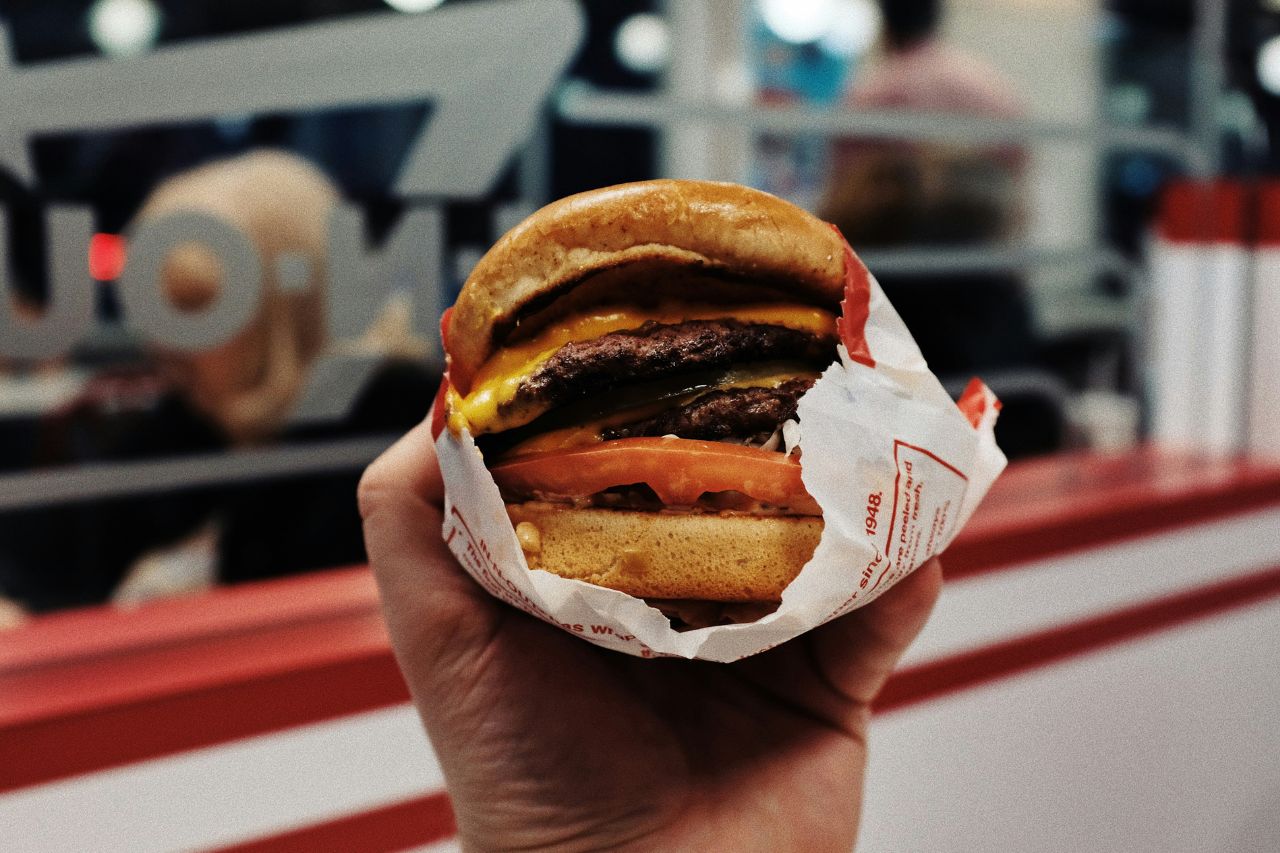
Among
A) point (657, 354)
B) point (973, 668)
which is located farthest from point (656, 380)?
point (973, 668)

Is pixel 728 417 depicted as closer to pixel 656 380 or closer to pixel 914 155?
pixel 656 380

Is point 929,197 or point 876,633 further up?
point 876,633

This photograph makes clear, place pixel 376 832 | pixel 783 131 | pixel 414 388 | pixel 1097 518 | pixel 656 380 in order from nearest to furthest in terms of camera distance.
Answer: pixel 656 380
pixel 376 832
pixel 414 388
pixel 1097 518
pixel 783 131

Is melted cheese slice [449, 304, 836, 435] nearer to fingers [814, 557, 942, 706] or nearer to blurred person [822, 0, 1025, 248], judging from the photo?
fingers [814, 557, 942, 706]

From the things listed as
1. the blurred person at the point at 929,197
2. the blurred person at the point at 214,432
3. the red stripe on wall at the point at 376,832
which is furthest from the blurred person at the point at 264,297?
the blurred person at the point at 929,197

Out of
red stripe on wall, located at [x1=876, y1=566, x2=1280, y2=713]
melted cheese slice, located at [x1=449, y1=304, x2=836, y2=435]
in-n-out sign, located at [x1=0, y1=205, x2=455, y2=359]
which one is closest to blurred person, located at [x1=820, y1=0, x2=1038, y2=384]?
red stripe on wall, located at [x1=876, y1=566, x2=1280, y2=713]
